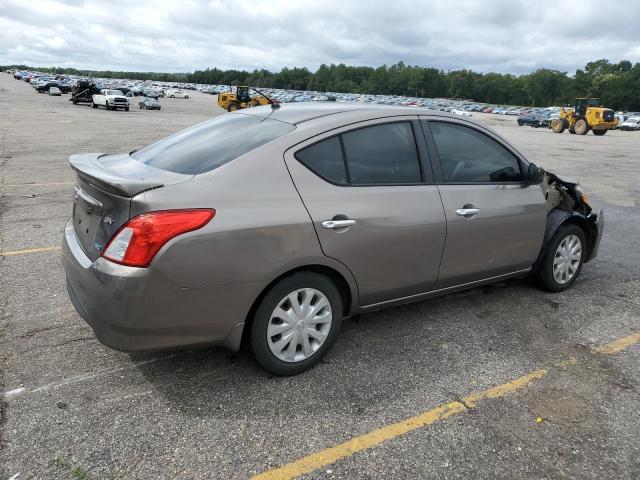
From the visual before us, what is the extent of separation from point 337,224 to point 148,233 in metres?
1.10

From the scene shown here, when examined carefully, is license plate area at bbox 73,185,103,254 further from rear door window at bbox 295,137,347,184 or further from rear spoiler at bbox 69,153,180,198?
rear door window at bbox 295,137,347,184

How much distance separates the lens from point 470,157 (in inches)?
154

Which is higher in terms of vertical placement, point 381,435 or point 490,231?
point 490,231

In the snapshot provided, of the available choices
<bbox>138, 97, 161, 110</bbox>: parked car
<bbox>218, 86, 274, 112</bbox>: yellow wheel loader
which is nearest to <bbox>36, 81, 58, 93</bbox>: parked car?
<bbox>138, 97, 161, 110</bbox>: parked car

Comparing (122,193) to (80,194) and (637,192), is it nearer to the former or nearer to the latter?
(80,194)

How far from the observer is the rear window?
309 cm

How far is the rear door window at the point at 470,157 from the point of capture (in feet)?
12.3

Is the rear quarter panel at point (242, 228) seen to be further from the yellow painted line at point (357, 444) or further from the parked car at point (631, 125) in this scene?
the parked car at point (631, 125)

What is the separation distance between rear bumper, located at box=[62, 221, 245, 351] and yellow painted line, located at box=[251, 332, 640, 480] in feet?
2.62

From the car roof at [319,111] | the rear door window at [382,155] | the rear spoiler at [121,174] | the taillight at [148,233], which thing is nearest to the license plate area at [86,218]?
the rear spoiler at [121,174]

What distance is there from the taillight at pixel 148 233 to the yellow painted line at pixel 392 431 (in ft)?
3.96

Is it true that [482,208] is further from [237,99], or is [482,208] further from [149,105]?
[149,105]

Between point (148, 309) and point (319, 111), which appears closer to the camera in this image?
point (148, 309)

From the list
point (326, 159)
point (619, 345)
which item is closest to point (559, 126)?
point (619, 345)
